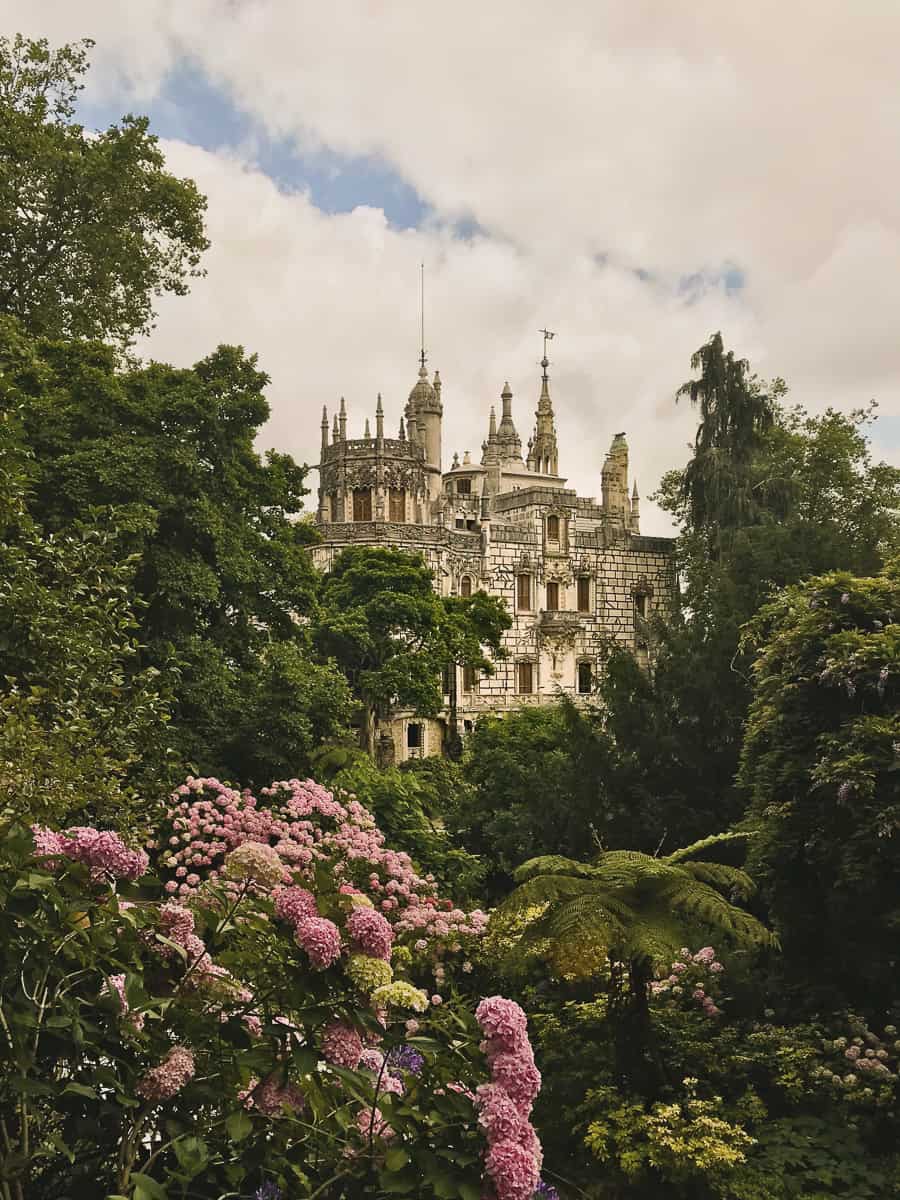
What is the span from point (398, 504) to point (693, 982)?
111ft

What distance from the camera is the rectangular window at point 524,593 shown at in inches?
1802

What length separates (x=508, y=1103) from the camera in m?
3.62

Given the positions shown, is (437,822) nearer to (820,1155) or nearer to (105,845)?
(820,1155)

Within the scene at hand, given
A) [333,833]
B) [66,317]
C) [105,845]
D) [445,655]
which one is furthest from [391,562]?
[105,845]

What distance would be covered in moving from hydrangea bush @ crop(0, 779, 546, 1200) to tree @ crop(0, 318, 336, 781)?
10.3 m

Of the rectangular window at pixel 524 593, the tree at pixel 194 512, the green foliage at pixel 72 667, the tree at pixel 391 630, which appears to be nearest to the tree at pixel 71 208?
the tree at pixel 194 512

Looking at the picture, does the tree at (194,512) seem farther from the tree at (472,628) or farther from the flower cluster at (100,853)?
the tree at (472,628)

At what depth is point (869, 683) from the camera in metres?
9.38

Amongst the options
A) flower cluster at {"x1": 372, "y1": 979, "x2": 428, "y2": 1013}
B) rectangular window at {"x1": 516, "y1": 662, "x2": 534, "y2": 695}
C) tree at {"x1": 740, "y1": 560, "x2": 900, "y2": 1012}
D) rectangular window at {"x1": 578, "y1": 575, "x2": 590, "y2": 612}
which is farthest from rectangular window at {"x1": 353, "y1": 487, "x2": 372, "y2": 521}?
flower cluster at {"x1": 372, "y1": 979, "x2": 428, "y2": 1013}

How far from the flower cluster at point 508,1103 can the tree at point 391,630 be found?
28093 mm

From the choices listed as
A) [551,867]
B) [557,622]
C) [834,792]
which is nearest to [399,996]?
[551,867]

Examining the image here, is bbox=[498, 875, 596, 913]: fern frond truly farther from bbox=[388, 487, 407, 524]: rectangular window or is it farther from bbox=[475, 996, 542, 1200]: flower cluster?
bbox=[388, 487, 407, 524]: rectangular window

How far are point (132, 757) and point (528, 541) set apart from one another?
3634 centimetres

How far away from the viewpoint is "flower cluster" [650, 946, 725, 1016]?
9.38 metres
